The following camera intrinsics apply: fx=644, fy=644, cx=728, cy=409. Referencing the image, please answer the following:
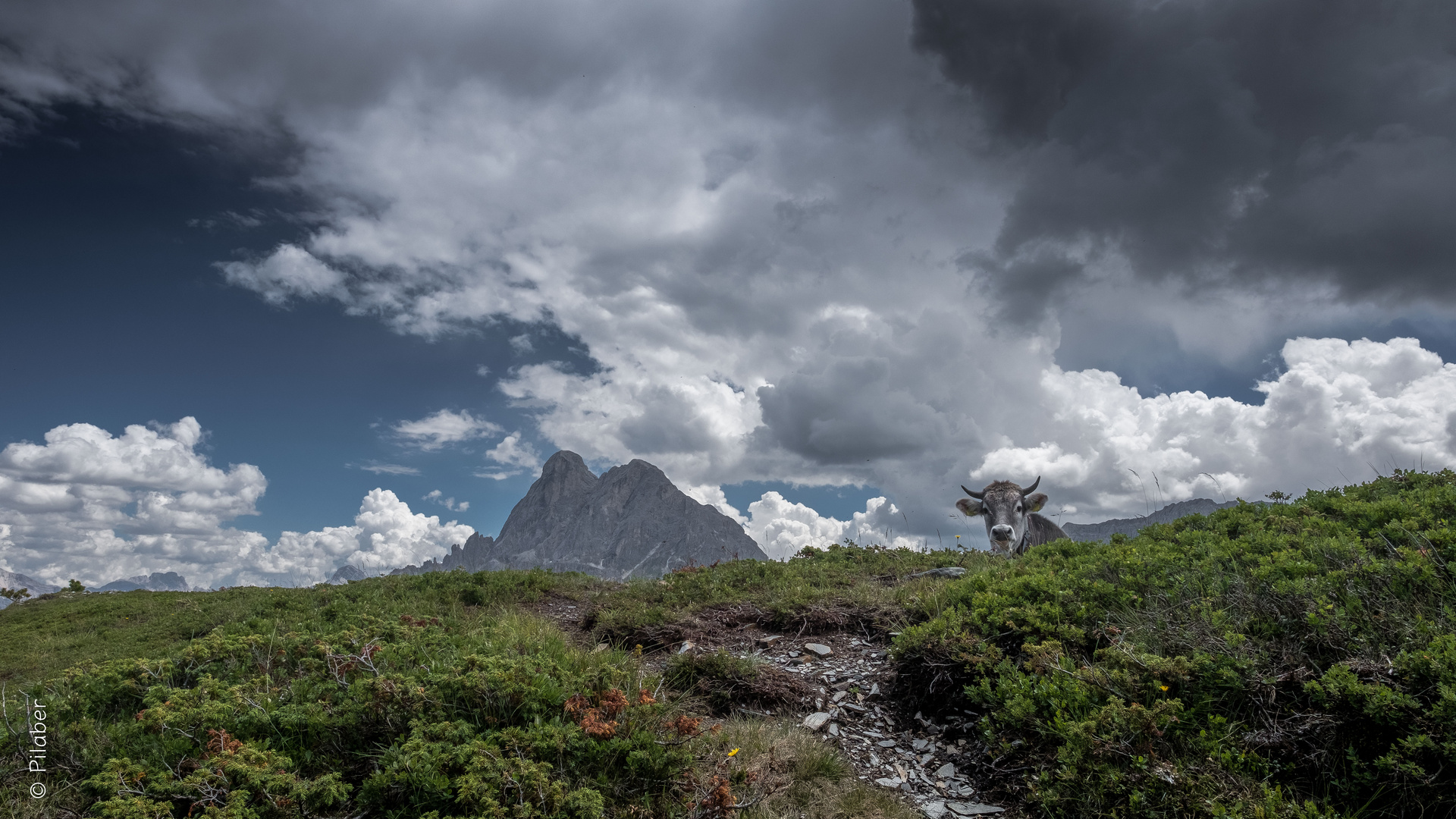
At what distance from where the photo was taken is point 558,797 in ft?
14.6

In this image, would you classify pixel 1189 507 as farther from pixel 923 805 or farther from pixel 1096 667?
pixel 923 805

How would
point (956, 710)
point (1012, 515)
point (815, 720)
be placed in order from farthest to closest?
point (1012, 515), point (815, 720), point (956, 710)

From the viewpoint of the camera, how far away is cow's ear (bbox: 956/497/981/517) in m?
20.1

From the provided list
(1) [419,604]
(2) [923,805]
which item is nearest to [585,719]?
(2) [923,805]

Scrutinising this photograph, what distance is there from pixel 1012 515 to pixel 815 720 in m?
13.9

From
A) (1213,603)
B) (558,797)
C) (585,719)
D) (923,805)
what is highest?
(1213,603)

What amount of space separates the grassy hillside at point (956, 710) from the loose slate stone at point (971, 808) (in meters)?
0.18

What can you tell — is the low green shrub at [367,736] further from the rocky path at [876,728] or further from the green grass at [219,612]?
the green grass at [219,612]

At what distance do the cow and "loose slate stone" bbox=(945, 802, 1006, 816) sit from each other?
43.0 feet

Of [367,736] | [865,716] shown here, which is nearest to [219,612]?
[367,736]

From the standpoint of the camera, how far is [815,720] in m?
7.28

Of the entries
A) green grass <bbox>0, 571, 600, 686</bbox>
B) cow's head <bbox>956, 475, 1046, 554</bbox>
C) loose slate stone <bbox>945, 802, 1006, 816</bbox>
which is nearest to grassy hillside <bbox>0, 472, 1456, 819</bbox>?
loose slate stone <bbox>945, 802, 1006, 816</bbox>

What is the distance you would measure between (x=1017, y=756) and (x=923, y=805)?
962 millimetres

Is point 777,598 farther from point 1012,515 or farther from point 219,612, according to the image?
point 219,612
